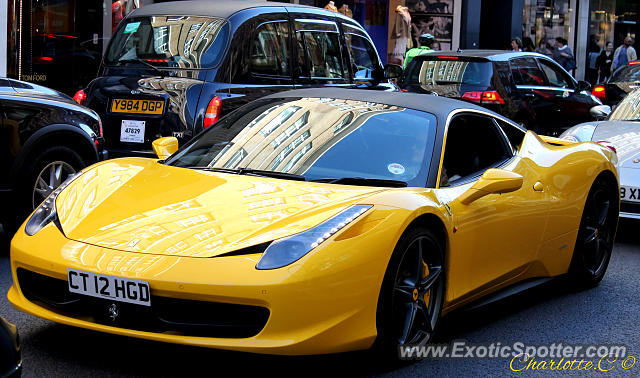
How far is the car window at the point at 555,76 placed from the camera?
1489 centimetres

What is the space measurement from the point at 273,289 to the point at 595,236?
11.2ft

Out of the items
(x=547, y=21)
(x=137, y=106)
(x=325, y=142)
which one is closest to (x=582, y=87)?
(x=137, y=106)

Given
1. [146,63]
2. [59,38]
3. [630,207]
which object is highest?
[146,63]

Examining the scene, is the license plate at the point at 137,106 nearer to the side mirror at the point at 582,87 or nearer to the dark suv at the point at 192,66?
the dark suv at the point at 192,66

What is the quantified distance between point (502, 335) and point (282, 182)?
1511 millimetres

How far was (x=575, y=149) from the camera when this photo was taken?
6719mm

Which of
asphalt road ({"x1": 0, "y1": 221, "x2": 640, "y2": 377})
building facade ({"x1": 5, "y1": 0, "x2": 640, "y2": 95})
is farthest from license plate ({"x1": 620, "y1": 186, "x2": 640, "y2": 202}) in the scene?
building facade ({"x1": 5, "y1": 0, "x2": 640, "y2": 95})

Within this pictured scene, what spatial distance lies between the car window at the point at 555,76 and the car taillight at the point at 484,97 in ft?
4.90

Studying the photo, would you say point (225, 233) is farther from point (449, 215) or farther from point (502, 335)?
point (502, 335)

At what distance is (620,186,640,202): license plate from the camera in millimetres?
8625

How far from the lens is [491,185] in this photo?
17.1ft

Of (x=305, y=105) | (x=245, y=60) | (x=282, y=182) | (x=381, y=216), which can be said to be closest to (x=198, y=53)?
(x=245, y=60)

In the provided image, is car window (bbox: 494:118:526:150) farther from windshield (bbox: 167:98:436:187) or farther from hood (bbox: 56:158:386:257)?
hood (bbox: 56:158:386:257)

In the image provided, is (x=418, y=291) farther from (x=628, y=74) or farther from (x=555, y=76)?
(x=628, y=74)
